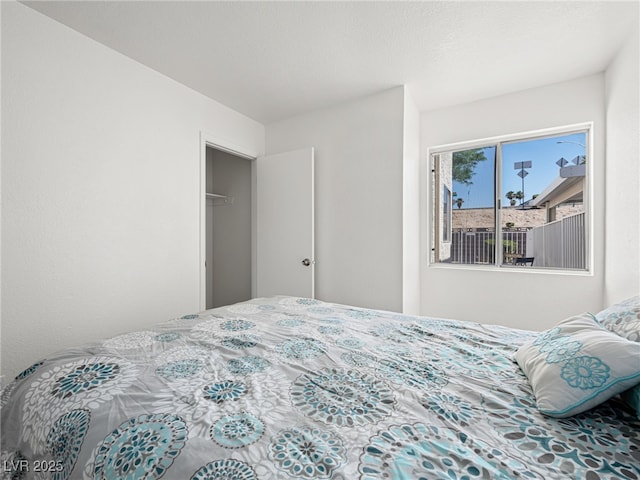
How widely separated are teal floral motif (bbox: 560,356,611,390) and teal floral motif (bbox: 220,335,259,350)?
1.15m

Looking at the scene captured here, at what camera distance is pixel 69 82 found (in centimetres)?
210

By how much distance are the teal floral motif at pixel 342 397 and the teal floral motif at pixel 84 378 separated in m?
0.63

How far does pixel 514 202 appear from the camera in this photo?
10.7 ft

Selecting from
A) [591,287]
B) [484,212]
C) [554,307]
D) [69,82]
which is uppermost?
[69,82]

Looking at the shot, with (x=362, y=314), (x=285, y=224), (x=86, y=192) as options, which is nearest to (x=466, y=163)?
(x=285, y=224)

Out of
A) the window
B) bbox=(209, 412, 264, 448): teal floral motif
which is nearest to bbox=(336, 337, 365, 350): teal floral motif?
bbox=(209, 412, 264, 448): teal floral motif

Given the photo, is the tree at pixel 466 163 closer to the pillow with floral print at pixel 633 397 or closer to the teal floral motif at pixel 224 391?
the pillow with floral print at pixel 633 397

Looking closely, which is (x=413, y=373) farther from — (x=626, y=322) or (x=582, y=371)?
(x=626, y=322)

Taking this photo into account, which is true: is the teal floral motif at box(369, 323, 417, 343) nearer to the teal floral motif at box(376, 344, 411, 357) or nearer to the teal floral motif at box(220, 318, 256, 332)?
the teal floral motif at box(376, 344, 411, 357)

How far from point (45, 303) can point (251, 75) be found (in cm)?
238

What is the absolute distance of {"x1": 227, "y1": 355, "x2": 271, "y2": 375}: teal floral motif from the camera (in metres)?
1.12

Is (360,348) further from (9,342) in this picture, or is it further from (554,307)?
(554,307)

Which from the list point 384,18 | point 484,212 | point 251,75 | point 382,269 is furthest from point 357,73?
point 484,212

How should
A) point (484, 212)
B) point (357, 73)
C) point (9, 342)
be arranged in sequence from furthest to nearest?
point (484, 212) → point (357, 73) → point (9, 342)
